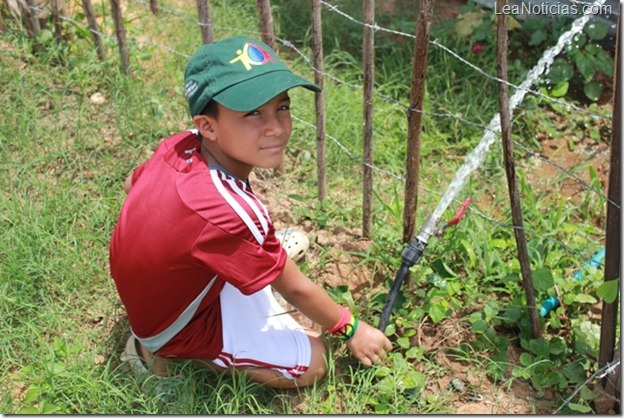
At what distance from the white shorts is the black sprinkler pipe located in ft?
1.00

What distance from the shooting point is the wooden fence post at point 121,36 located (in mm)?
3439

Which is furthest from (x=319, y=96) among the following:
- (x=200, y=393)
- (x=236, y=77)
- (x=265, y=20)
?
(x=200, y=393)

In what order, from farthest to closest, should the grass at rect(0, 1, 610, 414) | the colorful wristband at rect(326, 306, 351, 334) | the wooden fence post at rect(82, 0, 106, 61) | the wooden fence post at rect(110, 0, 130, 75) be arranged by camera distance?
the wooden fence post at rect(82, 0, 106, 61) < the wooden fence post at rect(110, 0, 130, 75) < the grass at rect(0, 1, 610, 414) < the colorful wristband at rect(326, 306, 351, 334)

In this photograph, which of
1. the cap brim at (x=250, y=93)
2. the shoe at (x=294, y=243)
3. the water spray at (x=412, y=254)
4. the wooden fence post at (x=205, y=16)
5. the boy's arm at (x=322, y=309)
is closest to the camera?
the cap brim at (x=250, y=93)

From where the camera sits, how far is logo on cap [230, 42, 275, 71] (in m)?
2.04

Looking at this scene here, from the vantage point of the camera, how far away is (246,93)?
1992mm

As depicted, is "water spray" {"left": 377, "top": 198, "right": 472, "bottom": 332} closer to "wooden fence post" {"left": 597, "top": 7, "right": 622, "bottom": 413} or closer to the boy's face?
"wooden fence post" {"left": 597, "top": 7, "right": 622, "bottom": 413}

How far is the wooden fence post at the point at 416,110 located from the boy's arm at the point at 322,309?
0.45 meters

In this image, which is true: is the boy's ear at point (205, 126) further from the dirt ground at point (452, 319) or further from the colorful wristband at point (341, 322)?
the dirt ground at point (452, 319)

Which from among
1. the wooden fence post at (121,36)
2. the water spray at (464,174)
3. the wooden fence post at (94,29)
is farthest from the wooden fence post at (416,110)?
the wooden fence post at (94,29)

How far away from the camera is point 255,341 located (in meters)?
2.42

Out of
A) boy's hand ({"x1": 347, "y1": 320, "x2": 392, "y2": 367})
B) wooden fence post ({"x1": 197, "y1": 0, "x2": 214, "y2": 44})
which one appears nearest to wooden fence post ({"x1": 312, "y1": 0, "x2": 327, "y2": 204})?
wooden fence post ({"x1": 197, "y1": 0, "x2": 214, "y2": 44})

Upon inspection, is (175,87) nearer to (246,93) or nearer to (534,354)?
(246,93)

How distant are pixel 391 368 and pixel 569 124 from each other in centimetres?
207
